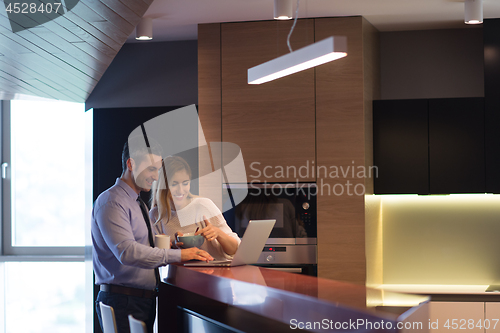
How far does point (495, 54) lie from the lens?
3391mm

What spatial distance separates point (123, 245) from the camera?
2.05 m

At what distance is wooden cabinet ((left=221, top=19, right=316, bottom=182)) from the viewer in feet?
11.1

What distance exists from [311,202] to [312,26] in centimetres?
126

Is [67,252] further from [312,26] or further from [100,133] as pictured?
[312,26]

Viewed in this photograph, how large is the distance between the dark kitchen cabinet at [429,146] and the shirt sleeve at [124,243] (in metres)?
2.02

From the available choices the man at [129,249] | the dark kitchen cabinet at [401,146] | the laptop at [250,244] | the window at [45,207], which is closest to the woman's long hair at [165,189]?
the man at [129,249]

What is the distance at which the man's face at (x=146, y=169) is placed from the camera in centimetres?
226

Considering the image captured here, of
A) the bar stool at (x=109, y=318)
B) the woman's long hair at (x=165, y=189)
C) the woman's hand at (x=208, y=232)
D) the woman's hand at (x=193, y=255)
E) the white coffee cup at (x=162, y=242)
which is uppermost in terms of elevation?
the woman's long hair at (x=165, y=189)

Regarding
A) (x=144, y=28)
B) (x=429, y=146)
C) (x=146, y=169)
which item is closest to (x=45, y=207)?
(x=144, y=28)

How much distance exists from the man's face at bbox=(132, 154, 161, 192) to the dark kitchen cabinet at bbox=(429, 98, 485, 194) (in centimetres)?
215

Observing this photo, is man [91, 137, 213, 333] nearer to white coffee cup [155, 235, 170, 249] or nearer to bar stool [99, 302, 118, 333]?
white coffee cup [155, 235, 170, 249]

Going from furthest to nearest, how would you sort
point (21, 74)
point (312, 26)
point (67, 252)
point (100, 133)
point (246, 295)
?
point (67, 252)
point (100, 133)
point (312, 26)
point (21, 74)
point (246, 295)

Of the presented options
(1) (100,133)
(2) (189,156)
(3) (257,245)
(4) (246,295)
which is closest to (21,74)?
(1) (100,133)

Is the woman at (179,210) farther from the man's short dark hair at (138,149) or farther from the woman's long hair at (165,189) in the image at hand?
the man's short dark hair at (138,149)
